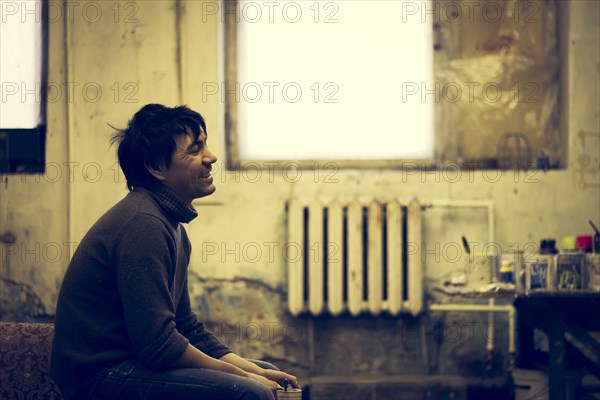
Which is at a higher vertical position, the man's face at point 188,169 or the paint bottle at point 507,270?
the man's face at point 188,169

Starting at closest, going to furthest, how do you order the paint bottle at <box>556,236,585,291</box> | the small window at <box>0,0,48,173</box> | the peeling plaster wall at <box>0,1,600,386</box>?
the paint bottle at <box>556,236,585,291</box> → the peeling plaster wall at <box>0,1,600,386</box> → the small window at <box>0,0,48,173</box>

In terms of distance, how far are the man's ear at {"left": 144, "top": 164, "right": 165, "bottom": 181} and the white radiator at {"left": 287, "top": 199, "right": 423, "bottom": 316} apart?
2.01m

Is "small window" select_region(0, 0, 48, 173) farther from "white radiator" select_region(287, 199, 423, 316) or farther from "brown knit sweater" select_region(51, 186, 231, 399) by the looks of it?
"brown knit sweater" select_region(51, 186, 231, 399)

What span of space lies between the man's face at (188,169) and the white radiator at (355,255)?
1941mm

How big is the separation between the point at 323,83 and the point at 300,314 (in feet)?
3.81

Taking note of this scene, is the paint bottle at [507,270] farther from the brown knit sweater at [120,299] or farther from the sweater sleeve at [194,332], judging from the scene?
the brown knit sweater at [120,299]

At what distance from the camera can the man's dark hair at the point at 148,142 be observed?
2.02 m

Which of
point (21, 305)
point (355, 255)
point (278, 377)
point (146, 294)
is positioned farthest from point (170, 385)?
point (21, 305)

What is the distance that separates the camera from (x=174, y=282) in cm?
200

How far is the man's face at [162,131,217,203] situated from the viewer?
205cm

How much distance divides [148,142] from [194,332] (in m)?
0.57

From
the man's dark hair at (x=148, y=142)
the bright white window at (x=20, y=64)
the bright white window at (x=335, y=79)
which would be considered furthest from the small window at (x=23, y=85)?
the man's dark hair at (x=148, y=142)

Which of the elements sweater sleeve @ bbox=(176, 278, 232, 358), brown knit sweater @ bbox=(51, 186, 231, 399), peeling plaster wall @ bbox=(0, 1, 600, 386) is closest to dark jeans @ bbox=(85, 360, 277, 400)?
brown knit sweater @ bbox=(51, 186, 231, 399)

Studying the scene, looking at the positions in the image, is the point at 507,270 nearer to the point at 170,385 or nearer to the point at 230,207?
the point at 230,207
